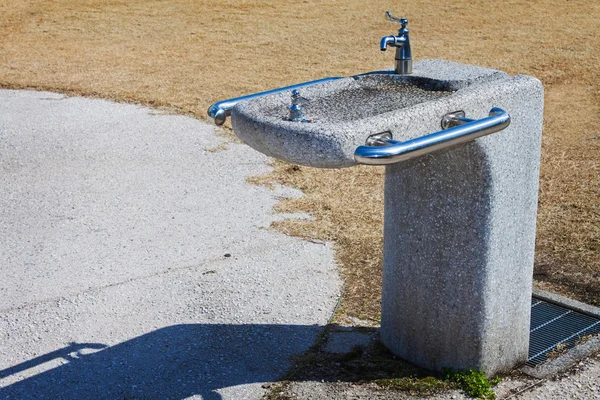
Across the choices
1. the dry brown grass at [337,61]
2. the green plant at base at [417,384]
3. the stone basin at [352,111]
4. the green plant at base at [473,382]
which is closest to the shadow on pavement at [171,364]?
the green plant at base at [417,384]

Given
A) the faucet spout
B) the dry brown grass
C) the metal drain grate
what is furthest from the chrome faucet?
the metal drain grate

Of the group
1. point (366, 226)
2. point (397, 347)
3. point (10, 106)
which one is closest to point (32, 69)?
point (10, 106)

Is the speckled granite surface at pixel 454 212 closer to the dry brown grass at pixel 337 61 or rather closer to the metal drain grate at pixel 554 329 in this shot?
the metal drain grate at pixel 554 329

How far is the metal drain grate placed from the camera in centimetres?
378

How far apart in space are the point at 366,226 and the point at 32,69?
5.61 metres

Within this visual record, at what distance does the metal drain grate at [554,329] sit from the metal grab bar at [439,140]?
128cm

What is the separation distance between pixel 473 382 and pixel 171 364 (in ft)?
4.25

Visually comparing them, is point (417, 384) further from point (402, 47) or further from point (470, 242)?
point (402, 47)

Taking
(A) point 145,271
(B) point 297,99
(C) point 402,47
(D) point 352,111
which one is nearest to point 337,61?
(A) point 145,271

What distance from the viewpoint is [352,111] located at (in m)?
3.41

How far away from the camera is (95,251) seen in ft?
16.2

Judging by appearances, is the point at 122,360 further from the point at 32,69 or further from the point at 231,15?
the point at 231,15

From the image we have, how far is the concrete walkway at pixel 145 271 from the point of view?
3.67 metres

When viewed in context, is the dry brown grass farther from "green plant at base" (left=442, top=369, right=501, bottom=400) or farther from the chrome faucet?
the chrome faucet
